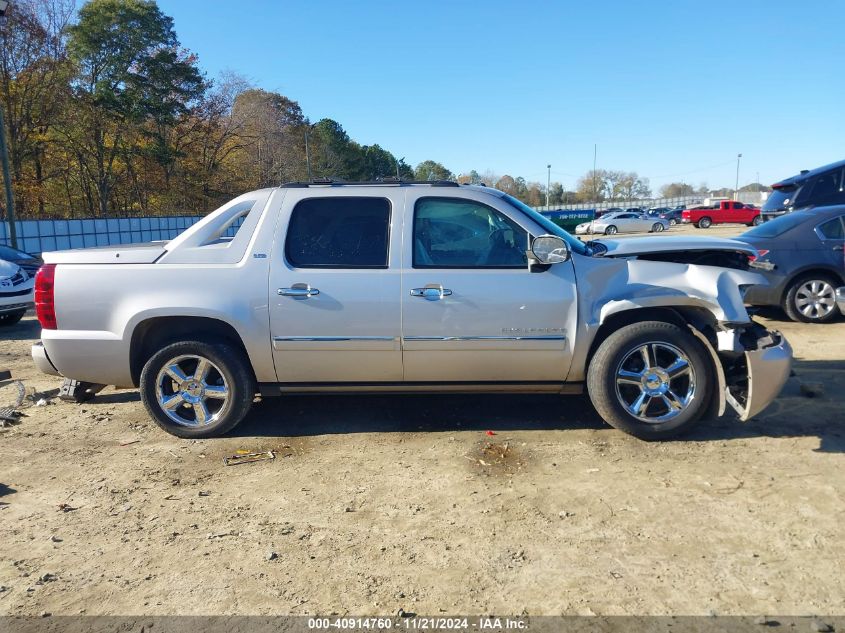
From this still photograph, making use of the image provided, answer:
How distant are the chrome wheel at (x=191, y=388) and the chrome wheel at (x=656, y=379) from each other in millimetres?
2956

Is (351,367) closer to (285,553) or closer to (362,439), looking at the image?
(362,439)

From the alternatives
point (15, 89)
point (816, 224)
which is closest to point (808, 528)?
point (816, 224)

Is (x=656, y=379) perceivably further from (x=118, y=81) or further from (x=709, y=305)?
(x=118, y=81)

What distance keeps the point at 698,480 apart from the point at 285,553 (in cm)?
252

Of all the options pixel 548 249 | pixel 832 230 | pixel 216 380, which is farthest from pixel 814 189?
pixel 216 380

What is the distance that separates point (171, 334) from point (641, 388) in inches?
139

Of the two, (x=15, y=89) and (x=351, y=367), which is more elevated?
(x=15, y=89)

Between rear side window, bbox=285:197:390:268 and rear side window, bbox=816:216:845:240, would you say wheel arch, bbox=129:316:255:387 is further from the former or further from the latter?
rear side window, bbox=816:216:845:240

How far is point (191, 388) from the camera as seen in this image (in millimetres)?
4551

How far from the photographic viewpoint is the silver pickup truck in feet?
14.1

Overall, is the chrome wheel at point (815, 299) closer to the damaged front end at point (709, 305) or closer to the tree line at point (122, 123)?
the damaged front end at point (709, 305)

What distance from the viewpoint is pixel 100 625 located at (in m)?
2.57

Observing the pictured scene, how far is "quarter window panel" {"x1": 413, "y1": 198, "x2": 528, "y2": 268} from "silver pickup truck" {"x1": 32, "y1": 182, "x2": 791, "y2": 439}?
11 millimetres

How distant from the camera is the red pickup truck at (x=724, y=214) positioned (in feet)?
146
